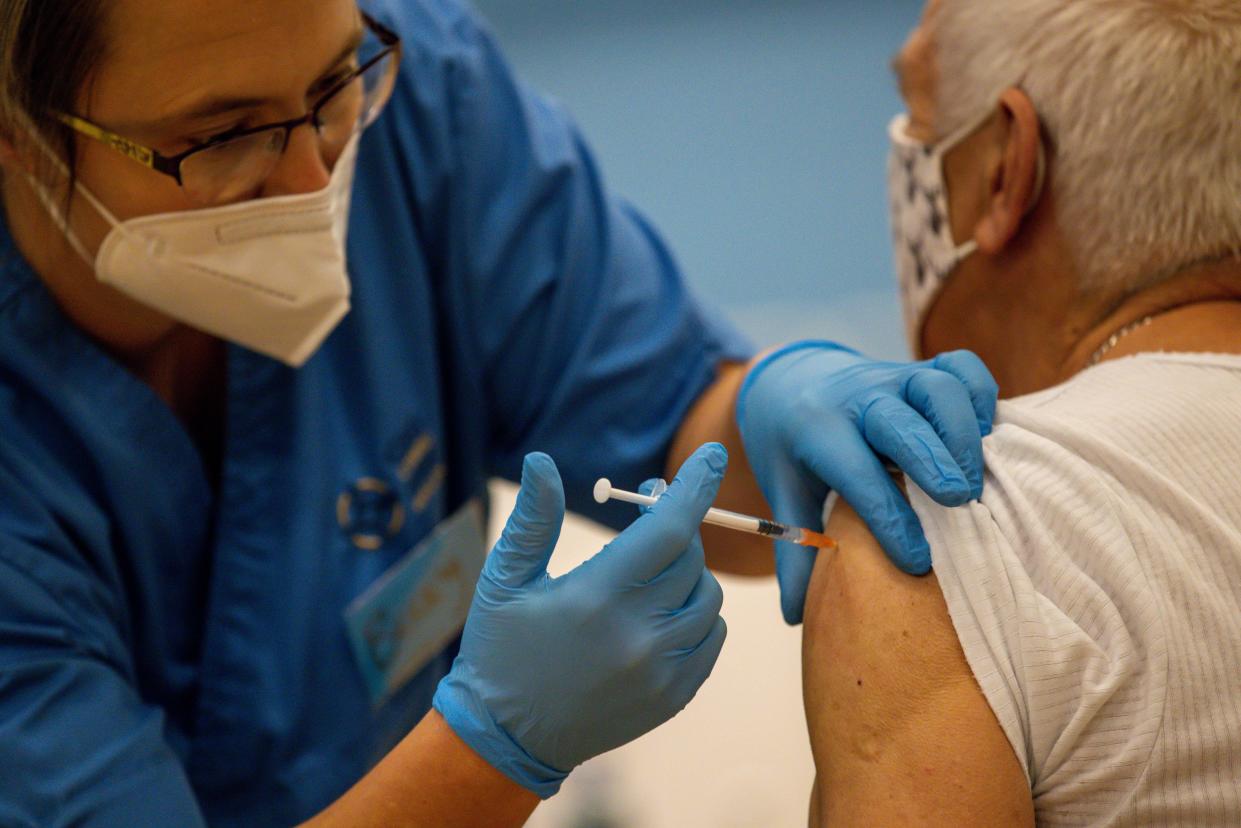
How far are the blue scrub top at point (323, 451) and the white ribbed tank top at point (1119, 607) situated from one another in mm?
675

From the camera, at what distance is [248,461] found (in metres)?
1.33

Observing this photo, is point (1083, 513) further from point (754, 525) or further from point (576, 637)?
point (576, 637)

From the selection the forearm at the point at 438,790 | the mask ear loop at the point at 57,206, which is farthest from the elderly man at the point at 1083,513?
the mask ear loop at the point at 57,206

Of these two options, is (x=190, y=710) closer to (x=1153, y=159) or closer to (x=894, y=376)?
(x=894, y=376)

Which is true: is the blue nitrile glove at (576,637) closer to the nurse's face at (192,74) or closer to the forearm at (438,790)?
the forearm at (438,790)

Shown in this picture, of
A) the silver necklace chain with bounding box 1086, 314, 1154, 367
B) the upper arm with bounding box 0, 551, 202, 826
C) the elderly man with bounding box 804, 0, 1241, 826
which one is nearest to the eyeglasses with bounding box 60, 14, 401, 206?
the upper arm with bounding box 0, 551, 202, 826

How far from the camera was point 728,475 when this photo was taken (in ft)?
4.74

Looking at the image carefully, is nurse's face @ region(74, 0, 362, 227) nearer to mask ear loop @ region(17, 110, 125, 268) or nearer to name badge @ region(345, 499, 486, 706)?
mask ear loop @ region(17, 110, 125, 268)

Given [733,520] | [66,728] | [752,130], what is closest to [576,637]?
[733,520]

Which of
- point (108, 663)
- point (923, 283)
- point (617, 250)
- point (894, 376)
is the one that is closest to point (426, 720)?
point (108, 663)

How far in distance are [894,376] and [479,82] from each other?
681mm

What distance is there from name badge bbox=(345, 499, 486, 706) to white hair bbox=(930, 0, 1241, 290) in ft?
2.61

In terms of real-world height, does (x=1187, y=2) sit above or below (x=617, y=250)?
above

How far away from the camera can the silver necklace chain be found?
3.42ft
